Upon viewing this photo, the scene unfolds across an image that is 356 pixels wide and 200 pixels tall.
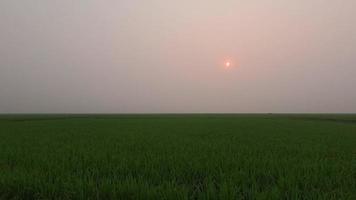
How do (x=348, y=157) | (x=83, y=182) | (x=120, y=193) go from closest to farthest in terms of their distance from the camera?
(x=120, y=193)
(x=83, y=182)
(x=348, y=157)

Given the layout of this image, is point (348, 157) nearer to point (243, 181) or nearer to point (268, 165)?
point (268, 165)

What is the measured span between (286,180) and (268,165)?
1200 mm

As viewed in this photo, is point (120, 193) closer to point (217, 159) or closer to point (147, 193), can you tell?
point (147, 193)

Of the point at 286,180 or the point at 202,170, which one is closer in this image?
the point at 286,180

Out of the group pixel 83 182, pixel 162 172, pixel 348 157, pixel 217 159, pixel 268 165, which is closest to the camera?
pixel 83 182

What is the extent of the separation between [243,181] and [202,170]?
3.02 ft

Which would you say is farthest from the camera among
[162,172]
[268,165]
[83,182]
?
[268,165]

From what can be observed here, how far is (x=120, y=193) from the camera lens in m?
3.32

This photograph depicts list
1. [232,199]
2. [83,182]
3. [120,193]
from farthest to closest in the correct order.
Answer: [83,182] < [120,193] < [232,199]

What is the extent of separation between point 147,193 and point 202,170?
170 centimetres

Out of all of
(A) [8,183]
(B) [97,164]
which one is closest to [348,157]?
(B) [97,164]

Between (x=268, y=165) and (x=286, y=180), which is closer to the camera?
(x=286, y=180)

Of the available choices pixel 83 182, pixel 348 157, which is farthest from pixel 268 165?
pixel 83 182

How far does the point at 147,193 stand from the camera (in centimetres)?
319
